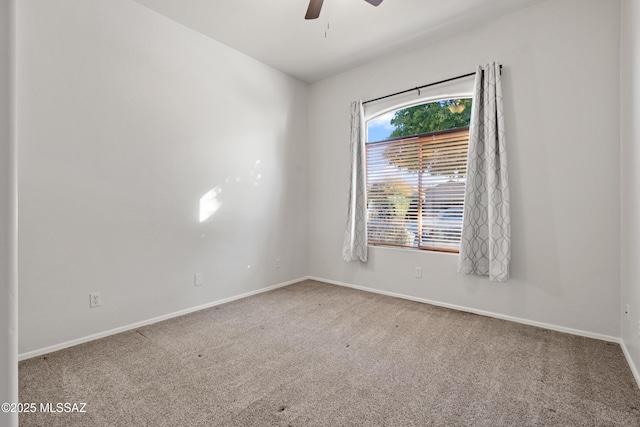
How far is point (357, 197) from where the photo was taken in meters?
4.10

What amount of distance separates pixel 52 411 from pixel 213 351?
0.95 metres

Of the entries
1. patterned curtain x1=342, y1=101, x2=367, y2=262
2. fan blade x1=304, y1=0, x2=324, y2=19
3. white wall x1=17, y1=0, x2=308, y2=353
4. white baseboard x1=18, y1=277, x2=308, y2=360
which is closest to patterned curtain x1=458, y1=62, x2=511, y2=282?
patterned curtain x1=342, y1=101, x2=367, y2=262

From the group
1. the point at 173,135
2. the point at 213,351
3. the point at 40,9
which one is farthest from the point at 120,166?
the point at 213,351

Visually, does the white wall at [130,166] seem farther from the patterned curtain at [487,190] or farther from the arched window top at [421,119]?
the patterned curtain at [487,190]

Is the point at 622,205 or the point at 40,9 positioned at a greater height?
the point at 40,9

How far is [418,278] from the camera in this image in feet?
12.0

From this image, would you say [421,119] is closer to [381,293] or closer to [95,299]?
[381,293]

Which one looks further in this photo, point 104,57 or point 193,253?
point 193,253

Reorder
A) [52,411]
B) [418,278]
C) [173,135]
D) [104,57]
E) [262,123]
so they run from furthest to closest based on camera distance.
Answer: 1. [262,123]
2. [418,278]
3. [173,135]
4. [104,57]
5. [52,411]

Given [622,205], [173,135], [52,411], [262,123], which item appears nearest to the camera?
[52,411]

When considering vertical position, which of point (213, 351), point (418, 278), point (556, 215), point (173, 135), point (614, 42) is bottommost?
point (213, 351)

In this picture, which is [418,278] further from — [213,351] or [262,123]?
[262,123]

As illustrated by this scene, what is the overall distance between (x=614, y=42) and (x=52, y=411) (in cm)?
464

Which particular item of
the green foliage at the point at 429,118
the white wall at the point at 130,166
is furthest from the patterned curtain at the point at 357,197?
the white wall at the point at 130,166
